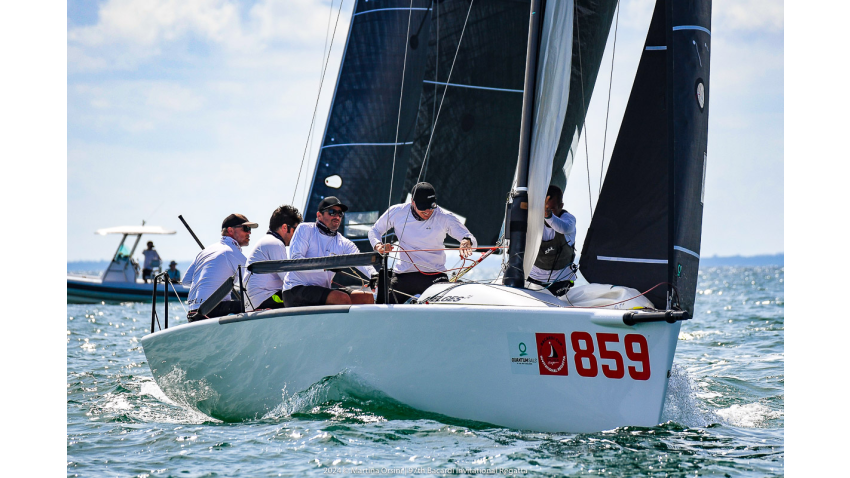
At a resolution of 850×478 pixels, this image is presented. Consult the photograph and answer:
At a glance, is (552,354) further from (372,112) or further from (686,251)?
(372,112)

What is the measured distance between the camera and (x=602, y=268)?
506 centimetres

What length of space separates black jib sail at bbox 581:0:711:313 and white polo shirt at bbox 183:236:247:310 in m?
2.64

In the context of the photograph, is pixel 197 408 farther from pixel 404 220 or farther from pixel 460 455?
pixel 460 455

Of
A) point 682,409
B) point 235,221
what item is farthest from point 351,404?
point 682,409

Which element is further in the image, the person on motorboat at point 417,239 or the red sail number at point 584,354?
the person on motorboat at point 417,239

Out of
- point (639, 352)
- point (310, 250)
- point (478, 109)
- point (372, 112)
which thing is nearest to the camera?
point (639, 352)

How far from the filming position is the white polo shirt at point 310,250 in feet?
18.2

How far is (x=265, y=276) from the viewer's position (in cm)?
583

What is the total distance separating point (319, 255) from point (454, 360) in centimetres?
147

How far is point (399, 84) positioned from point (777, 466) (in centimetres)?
624

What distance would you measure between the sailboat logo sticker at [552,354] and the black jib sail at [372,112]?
4.60m

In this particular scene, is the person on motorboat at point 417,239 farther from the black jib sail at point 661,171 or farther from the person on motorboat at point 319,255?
the black jib sail at point 661,171

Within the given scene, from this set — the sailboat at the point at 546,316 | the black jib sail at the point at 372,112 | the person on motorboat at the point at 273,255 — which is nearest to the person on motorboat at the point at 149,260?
the black jib sail at the point at 372,112
